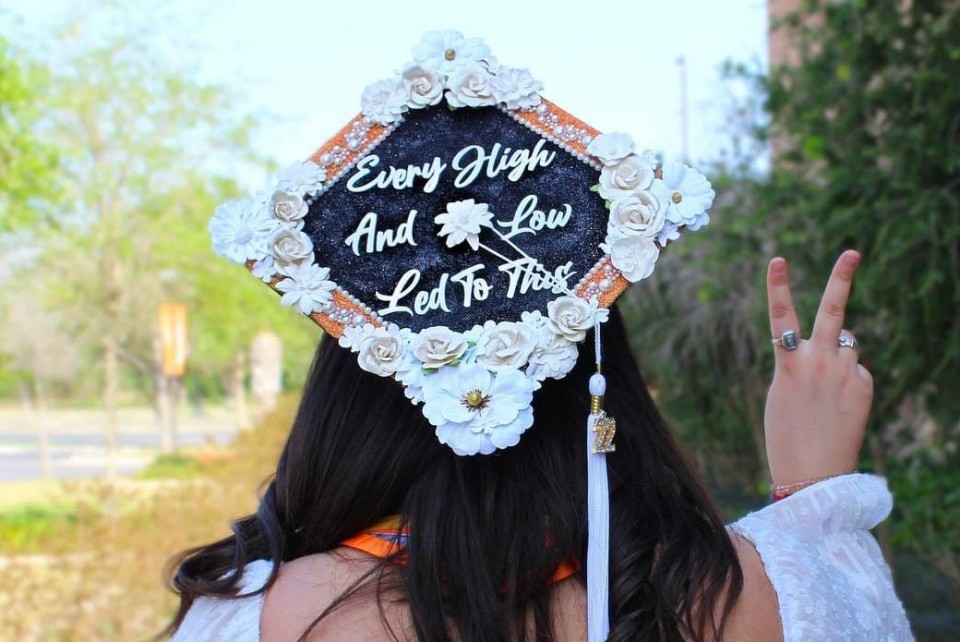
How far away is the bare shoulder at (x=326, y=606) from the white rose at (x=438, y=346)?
271 millimetres

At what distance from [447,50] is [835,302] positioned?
67cm

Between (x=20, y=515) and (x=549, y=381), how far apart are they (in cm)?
1260

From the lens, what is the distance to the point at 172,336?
13.4 m

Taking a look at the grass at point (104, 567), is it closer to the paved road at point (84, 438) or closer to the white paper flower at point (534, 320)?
the white paper flower at point (534, 320)

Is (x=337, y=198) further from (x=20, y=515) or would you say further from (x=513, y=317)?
(x=20, y=515)

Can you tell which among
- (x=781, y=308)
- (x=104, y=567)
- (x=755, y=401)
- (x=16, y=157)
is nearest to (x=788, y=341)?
(x=781, y=308)

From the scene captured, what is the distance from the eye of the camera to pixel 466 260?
131cm

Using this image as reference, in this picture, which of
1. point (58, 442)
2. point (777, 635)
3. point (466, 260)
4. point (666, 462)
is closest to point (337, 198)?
point (466, 260)

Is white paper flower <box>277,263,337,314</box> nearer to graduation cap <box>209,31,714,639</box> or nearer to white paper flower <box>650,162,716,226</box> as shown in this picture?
graduation cap <box>209,31,714,639</box>

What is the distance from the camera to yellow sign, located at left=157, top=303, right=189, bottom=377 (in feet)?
43.1

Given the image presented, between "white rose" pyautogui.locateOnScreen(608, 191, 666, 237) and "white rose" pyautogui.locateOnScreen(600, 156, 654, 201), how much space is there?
0.03 feet

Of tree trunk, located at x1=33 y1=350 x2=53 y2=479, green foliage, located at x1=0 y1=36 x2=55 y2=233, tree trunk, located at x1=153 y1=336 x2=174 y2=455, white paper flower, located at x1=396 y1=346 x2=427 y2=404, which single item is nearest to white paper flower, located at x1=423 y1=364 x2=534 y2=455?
white paper flower, located at x1=396 y1=346 x2=427 y2=404

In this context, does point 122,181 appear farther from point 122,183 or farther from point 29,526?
point 29,526

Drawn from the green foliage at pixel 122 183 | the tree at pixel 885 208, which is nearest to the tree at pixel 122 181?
the green foliage at pixel 122 183
